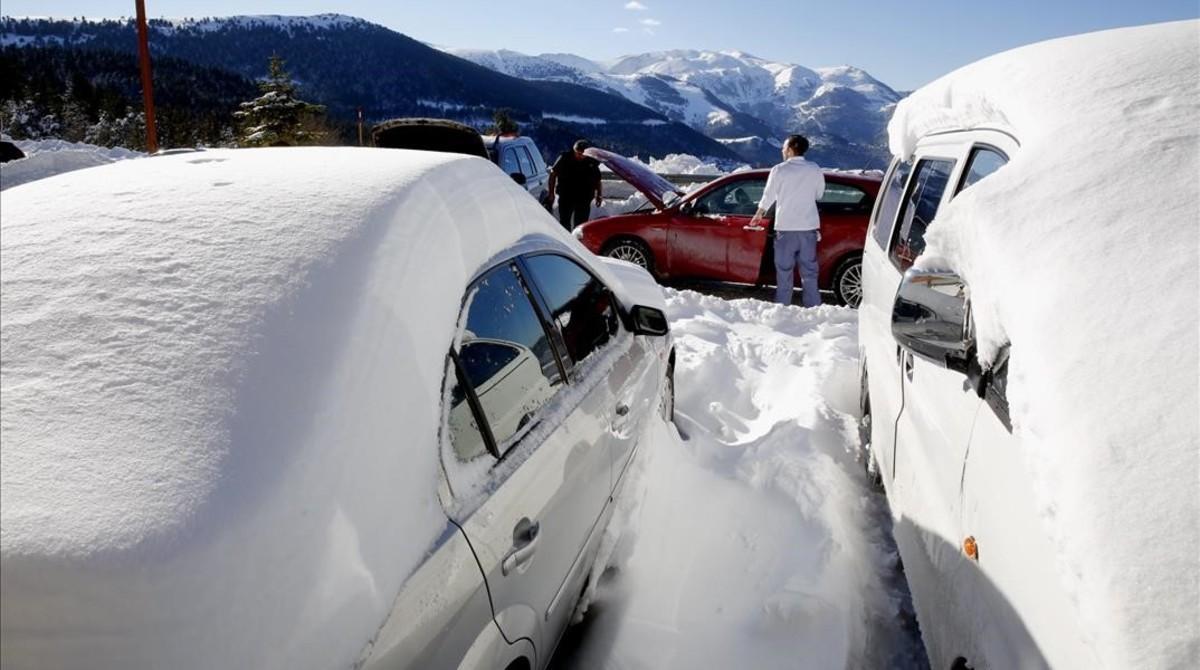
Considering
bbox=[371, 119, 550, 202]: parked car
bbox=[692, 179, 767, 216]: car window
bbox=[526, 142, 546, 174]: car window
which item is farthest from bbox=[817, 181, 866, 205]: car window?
bbox=[526, 142, 546, 174]: car window

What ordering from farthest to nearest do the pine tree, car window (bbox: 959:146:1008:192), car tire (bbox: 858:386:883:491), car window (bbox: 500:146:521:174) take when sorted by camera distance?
the pine tree, car window (bbox: 500:146:521:174), car tire (bbox: 858:386:883:491), car window (bbox: 959:146:1008:192)

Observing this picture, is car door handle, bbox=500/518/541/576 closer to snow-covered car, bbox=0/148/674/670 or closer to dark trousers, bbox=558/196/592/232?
snow-covered car, bbox=0/148/674/670

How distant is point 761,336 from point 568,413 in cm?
451

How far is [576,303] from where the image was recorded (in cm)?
268

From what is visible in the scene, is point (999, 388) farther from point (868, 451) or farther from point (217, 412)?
point (868, 451)

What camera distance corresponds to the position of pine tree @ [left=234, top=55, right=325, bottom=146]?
107 ft

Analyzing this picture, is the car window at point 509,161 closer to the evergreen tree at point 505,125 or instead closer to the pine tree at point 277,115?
the evergreen tree at point 505,125

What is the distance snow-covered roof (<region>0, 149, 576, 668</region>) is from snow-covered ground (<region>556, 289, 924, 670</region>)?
1.44 m

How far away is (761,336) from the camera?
6.42 m

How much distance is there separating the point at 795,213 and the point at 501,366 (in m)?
5.57

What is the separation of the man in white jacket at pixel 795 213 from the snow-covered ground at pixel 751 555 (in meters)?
2.62

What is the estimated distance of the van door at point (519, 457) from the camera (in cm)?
162

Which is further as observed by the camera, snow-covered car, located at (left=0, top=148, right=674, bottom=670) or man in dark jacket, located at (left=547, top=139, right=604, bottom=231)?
man in dark jacket, located at (left=547, top=139, right=604, bottom=231)

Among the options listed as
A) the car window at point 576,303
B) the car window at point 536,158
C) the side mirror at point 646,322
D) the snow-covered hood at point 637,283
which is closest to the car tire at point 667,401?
the snow-covered hood at point 637,283
